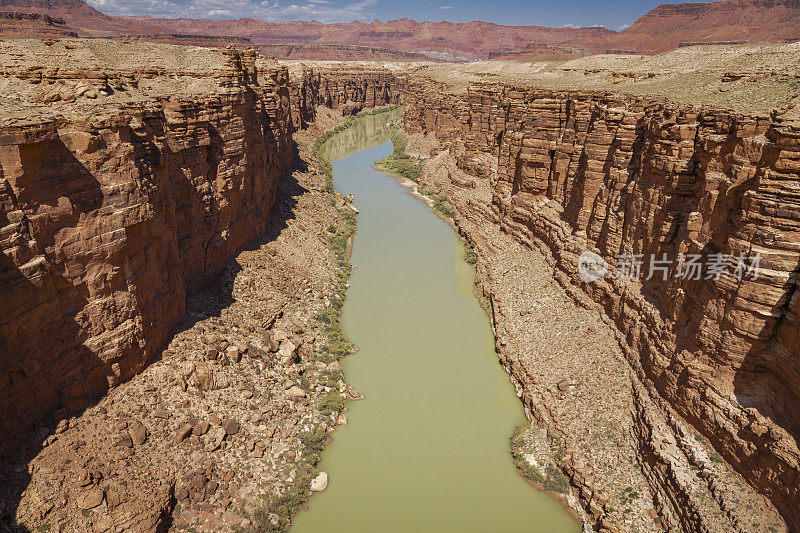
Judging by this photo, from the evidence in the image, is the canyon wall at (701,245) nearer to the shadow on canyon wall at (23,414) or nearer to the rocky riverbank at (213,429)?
the rocky riverbank at (213,429)

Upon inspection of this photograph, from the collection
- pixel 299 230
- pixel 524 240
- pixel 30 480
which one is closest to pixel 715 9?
pixel 524 240

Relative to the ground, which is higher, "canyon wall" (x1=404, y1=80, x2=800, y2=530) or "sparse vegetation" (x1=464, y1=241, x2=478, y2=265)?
"canyon wall" (x1=404, y1=80, x2=800, y2=530)

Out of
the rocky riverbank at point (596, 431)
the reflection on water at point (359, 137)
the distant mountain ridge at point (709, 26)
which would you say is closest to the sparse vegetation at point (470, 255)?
the rocky riverbank at point (596, 431)

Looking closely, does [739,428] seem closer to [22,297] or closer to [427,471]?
[427,471]

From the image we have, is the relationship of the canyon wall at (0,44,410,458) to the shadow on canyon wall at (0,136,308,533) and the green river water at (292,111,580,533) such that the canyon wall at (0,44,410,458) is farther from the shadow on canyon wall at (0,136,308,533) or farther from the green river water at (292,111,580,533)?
the green river water at (292,111,580,533)

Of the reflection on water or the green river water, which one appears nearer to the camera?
the green river water

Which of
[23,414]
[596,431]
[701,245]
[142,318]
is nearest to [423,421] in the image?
[596,431]

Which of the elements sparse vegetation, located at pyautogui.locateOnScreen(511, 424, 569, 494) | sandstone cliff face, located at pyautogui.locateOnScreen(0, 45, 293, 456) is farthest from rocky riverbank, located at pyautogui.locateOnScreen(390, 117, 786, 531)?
sandstone cliff face, located at pyautogui.locateOnScreen(0, 45, 293, 456)
